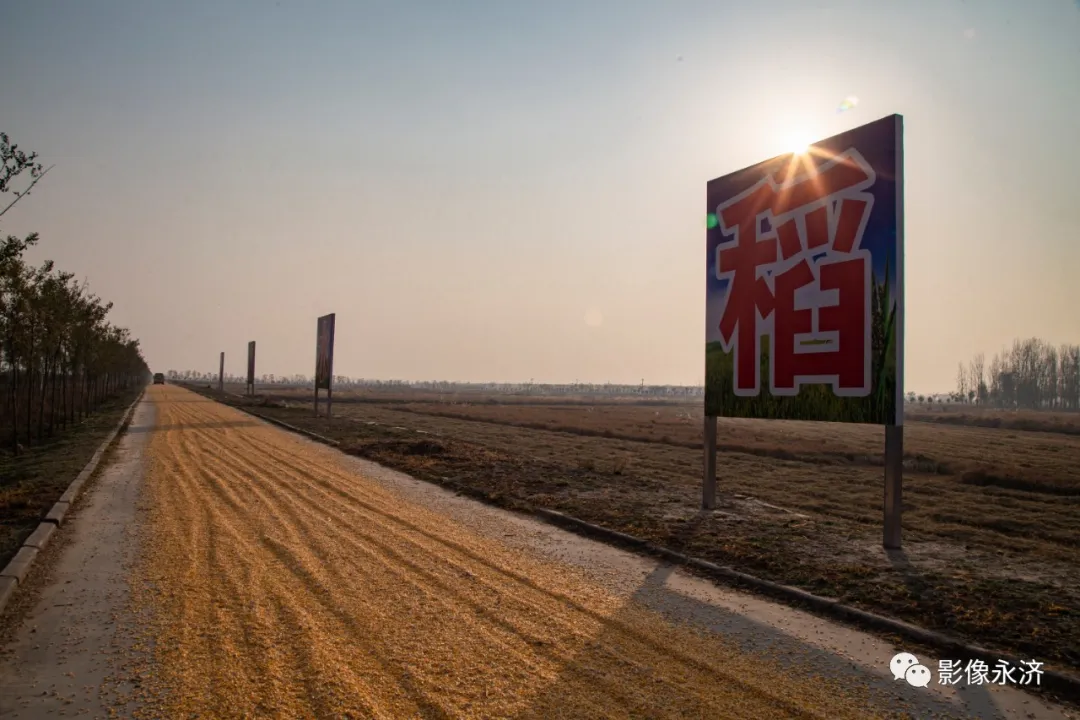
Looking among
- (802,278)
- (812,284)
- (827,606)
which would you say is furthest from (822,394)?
(827,606)

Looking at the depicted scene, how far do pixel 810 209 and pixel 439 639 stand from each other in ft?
26.2

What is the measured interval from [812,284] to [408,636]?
748cm

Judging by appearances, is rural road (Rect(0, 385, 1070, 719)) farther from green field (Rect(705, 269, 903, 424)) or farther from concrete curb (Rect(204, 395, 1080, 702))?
green field (Rect(705, 269, 903, 424))

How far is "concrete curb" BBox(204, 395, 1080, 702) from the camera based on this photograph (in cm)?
449

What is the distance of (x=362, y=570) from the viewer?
21.4ft

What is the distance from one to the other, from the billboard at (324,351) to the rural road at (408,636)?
21.5 m

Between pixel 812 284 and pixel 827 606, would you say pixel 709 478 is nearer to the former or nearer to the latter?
pixel 812 284

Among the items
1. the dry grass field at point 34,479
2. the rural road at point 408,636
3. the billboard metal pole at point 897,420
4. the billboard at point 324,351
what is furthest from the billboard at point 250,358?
the billboard metal pole at point 897,420

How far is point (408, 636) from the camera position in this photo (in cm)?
486

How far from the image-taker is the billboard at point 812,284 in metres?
8.47

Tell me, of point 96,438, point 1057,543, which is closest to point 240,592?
point 1057,543

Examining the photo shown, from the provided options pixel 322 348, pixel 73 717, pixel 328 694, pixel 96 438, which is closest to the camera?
pixel 73 717

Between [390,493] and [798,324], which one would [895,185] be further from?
[390,493]

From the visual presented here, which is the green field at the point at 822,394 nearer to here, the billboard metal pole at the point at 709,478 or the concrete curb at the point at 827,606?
the billboard metal pole at the point at 709,478
